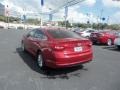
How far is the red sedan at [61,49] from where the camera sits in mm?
7102

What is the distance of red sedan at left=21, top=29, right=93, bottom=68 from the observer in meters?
7.10

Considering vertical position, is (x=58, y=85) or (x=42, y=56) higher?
(x=42, y=56)

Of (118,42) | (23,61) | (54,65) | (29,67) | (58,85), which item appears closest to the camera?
(58,85)

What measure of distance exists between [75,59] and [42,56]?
4.15 ft

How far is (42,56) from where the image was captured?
782cm

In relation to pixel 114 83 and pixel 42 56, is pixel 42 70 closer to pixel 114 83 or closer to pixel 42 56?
pixel 42 56

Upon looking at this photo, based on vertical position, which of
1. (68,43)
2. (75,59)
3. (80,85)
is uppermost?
(68,43)

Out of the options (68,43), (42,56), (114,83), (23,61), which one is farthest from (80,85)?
(23,61)

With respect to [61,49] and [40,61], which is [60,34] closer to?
[61,49]

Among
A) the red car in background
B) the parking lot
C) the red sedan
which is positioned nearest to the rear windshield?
the red sedan

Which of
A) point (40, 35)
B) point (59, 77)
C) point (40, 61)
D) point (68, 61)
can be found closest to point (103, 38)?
point (40, 35)

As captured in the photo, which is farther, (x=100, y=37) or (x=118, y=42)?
(x=100, y=37)

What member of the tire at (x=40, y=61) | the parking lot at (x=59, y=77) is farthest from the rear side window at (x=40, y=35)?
the parking lot at (x=59, y=77)

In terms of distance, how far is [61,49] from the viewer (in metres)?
7.11
